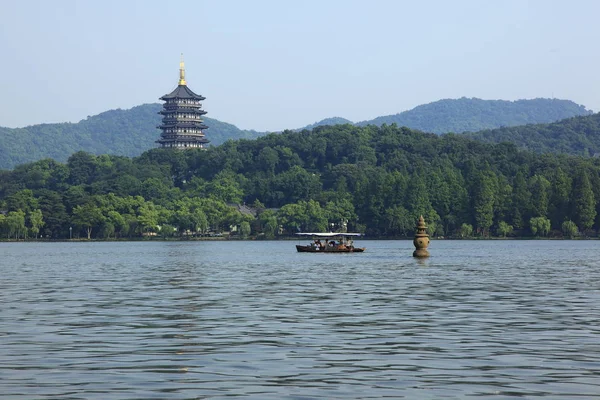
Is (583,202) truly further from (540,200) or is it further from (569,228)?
(540,200)

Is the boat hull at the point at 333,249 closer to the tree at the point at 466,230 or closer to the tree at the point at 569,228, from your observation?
the tree at the point at 466,230

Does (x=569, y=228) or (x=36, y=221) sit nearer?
(x=569, y=228)

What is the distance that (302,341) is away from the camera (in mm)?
25625

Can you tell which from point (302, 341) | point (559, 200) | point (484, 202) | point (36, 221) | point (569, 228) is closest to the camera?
point (302, 341)

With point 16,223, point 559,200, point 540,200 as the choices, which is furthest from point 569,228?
point 16,223

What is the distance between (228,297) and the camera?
41.4 meters

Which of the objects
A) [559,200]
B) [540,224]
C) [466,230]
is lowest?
[466,230]

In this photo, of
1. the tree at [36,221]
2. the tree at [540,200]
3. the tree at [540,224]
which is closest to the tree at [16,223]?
the tree at [36,221]

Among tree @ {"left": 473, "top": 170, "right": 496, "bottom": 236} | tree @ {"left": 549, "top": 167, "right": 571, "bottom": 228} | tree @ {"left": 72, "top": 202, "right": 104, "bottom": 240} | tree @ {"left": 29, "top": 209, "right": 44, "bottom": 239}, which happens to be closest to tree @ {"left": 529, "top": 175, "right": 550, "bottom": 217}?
tree @ {"left": 549, "top": 167, "right": 571, "bottom": 228}

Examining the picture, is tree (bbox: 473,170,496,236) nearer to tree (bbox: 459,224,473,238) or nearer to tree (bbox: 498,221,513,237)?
tree (bbox: 459,224,473,238)

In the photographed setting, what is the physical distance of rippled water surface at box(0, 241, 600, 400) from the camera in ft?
61.5

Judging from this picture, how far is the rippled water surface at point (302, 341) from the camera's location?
18750mm

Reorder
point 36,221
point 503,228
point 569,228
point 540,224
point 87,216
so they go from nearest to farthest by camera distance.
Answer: point 569,228 < point 540,224 < point 503,228 < point 36,221 < point 87,216

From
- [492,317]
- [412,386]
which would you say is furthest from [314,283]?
[412,386]
